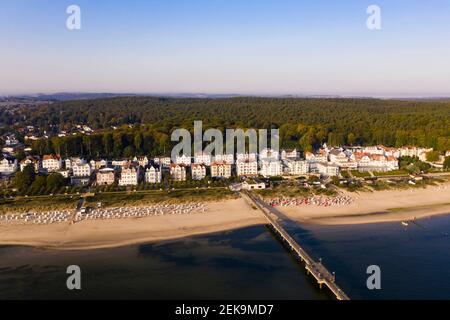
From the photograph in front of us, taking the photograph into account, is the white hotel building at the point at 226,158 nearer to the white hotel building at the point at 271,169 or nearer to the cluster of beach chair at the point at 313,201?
the white hotel building at the point at 271,169

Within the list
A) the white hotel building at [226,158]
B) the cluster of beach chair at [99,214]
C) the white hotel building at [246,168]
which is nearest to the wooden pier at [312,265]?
the cluster of beach chair at [99,214]

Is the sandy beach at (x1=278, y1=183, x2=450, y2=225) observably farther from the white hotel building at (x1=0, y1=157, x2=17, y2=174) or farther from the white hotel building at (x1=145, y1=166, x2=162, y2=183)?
the white hotel building at (x1=0, y1=157, x2=17, y2=174)

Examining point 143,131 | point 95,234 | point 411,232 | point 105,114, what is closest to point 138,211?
point 95,234

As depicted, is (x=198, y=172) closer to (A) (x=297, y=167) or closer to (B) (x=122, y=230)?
(A) (x=297, y=167)

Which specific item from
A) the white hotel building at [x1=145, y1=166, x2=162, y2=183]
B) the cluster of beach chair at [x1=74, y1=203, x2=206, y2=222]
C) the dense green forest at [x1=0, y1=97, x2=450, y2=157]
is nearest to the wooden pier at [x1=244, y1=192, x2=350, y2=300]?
the cluster of beach chair at [x1=74, y1=203, x2=206, y2=222]

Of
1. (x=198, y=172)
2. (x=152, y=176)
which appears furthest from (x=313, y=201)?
Result: (x=152, y=176)
